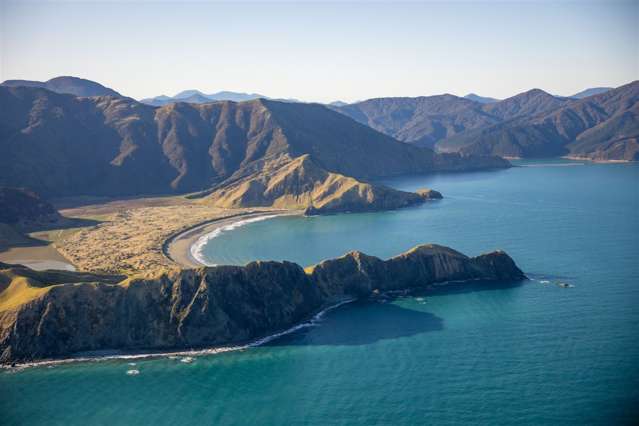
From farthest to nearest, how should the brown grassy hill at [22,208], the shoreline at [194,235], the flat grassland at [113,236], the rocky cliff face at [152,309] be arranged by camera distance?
the brown grassy hill at [22,208] → the shoreline at [194,235] → the flat grassland at [113,236] → the rocky cliff face at [152,309]

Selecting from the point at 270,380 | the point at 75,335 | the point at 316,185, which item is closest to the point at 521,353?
the point at 270,380

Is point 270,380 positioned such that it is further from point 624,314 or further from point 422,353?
point 624,314

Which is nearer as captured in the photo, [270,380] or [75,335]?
[270,380]

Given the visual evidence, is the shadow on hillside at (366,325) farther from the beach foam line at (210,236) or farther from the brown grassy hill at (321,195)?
the brown grassy hill at (321,195)

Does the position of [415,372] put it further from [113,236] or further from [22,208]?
[22,208]

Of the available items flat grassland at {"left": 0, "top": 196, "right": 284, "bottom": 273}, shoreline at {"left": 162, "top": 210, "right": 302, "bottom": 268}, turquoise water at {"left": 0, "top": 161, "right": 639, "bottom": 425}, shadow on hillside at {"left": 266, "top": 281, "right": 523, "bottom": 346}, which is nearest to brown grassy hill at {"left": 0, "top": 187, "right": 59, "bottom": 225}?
flat grassland at {"left": 0, "top": 196, "right": 284, "bottom": 273}

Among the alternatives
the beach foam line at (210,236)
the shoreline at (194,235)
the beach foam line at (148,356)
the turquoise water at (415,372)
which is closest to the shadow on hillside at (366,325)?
the turquoise water at (415,372)

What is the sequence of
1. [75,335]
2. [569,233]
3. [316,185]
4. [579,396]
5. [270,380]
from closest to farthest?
[579,396], [270,380], [75,335], [569,233], [316,185]
